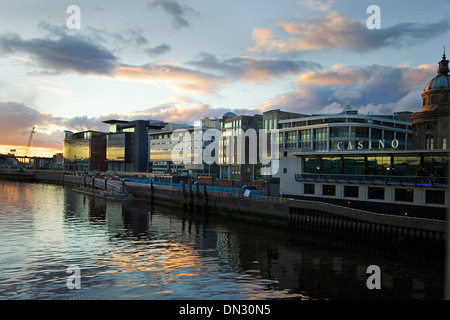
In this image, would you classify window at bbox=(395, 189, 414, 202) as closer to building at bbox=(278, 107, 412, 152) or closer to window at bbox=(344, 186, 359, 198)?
window at bbox=(344, 186, 359, 198)

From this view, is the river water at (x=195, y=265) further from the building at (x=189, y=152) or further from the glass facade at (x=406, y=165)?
the building at (x=189, y=152)

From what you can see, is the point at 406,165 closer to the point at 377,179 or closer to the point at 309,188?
the point at 377,179

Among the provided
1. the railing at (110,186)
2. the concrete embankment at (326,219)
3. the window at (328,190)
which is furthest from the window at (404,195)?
the railing at (110,186)

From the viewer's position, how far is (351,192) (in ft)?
176

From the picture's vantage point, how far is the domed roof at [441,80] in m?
79.7

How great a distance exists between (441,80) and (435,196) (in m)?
48.0

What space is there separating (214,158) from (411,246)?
132 m

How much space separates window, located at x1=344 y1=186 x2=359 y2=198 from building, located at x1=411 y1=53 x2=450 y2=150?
113 feet

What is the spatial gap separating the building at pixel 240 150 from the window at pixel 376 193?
7905 centimetres

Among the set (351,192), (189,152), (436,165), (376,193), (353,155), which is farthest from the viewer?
(189,152)

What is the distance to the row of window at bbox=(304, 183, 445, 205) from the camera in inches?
1747

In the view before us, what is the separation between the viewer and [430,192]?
4491cm

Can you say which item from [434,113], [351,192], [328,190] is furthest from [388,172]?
[434,113]

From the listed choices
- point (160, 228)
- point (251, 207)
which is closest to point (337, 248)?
point (251, 207)
